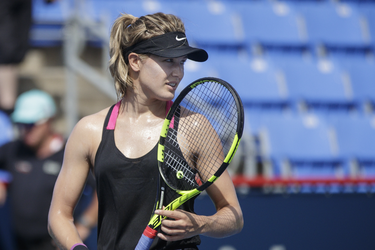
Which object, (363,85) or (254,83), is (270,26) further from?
(363,85)

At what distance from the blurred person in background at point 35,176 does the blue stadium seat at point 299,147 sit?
8.92ft

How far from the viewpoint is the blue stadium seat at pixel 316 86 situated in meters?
6.33

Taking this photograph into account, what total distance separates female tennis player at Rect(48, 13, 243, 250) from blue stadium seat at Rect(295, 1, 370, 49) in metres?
5.59

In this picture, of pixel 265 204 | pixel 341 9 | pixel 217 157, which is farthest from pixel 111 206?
pixel 341 9

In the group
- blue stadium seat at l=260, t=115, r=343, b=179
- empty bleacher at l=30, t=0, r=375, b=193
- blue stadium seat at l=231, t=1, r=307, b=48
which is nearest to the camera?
blue stadium seat at l=260, t=115, r=343, b=179

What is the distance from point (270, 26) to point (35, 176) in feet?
14.5

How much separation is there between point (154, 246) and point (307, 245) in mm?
2120

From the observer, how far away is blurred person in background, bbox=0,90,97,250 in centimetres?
349

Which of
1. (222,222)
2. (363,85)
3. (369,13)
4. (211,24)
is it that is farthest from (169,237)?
(369,13)

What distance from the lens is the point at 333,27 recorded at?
23.2 feet

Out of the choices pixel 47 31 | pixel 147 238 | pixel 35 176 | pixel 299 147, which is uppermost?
pixel 147 238

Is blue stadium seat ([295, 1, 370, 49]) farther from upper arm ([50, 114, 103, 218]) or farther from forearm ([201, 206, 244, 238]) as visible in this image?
upper arm ([50, 114, 103, 218])

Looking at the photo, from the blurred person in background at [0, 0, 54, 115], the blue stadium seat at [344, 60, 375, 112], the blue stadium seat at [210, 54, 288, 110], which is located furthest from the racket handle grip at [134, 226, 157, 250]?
the blue stadium seat at [344, 60, 375, 112]

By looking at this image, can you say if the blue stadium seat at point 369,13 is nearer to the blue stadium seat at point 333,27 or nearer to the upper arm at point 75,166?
the blue stadium seat at point 333,27
